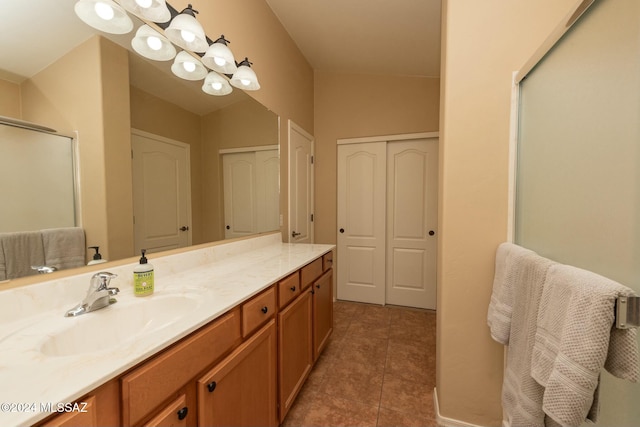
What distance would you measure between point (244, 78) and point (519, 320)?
6.45ft

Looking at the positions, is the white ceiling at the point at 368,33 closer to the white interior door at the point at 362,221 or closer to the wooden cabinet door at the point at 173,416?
the white interior door at the point at 362,221

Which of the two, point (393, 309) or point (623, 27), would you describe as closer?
point (623, 27)

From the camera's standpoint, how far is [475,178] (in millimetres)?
1352

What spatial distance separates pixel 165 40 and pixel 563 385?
6.61ft

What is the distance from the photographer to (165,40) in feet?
4.20

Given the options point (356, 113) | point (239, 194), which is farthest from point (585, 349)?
point (356, 113)

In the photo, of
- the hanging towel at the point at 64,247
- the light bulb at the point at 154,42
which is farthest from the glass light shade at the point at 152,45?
the hanging towel at the point at 64,247

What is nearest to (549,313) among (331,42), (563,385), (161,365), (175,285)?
(563,385)

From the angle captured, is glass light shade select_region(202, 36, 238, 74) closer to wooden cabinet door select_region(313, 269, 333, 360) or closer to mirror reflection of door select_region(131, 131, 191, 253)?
mirror reflection of door select_region(131, 131, 191, 253)

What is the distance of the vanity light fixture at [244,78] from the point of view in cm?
169

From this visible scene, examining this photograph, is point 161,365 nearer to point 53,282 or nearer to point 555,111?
point 53,282

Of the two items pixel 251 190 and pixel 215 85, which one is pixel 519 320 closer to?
pixel 251 190

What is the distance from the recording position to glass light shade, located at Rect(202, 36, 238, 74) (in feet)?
4.86

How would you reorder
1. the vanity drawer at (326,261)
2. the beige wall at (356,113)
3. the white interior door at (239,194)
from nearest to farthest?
1. the white interior door at (239,194)
2. the vanity drawer at (326,261)
3. the beige wall at (356,113)
